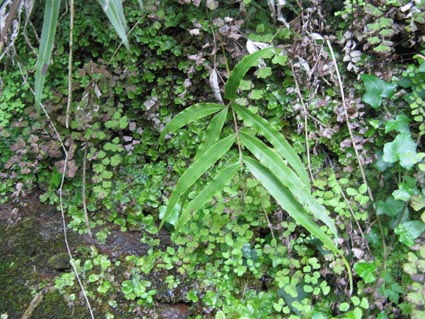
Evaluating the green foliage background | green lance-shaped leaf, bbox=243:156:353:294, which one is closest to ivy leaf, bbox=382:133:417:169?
the green foliage background

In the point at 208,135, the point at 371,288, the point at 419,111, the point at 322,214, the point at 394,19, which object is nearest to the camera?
the point at 322,214

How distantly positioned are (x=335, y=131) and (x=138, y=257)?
96 cm

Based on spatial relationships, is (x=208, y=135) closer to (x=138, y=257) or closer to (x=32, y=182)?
(x=138, y=257)

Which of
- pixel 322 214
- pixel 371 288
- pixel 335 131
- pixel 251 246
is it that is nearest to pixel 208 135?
pixel 322 214

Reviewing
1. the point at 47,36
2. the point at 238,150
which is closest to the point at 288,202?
the point at 238,150

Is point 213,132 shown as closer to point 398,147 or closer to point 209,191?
point 209,191

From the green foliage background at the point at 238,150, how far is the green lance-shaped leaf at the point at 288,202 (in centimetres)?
32

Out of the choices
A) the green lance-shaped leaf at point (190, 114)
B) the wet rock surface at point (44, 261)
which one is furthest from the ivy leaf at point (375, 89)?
the wet rock surface at point (44, 261)

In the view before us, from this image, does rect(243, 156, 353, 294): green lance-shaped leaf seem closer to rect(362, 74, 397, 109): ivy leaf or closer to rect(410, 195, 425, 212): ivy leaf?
rect(410, 195, 425, 212): ivy leaf

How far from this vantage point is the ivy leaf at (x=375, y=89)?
5.39 ft

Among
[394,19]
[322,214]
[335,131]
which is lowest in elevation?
[335,131]

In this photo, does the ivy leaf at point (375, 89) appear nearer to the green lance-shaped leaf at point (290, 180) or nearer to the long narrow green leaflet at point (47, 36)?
the green lance-shaped leaf at point (290, 180)

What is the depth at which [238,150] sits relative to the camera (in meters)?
1.53

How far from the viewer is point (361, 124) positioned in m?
1.68
